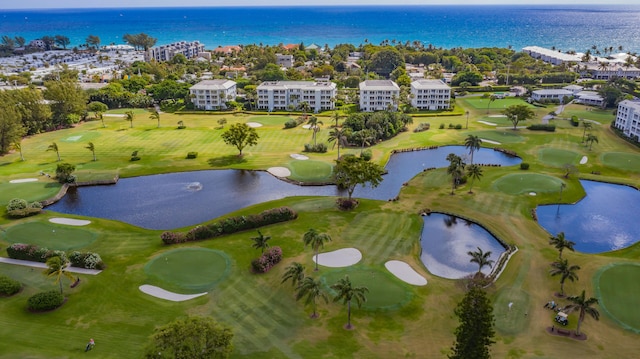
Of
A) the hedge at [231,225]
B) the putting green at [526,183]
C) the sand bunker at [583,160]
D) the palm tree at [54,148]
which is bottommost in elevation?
the hedge at [231,225]

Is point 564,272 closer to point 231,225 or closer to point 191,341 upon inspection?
point 191,341

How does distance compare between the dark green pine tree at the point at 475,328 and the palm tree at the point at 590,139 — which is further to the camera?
the palm tree at the point at 590,139

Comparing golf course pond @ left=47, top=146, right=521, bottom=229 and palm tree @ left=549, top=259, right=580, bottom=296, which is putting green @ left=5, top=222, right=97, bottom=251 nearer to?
golf course pond @ left=47, top=146, right=521, bottom=229

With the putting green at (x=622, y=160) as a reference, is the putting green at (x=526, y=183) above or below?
below

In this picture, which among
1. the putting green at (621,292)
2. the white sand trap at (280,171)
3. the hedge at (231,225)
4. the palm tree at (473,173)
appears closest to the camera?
the putting green at (621,292)

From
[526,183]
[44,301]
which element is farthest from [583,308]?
[44,301]

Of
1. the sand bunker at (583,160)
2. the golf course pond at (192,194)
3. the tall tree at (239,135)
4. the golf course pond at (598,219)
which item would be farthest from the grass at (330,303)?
the tall tree at (239,135)

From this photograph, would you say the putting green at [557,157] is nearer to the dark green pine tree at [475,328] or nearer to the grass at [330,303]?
the grass at [330,303]

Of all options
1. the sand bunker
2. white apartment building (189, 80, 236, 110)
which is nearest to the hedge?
the sand bunker
